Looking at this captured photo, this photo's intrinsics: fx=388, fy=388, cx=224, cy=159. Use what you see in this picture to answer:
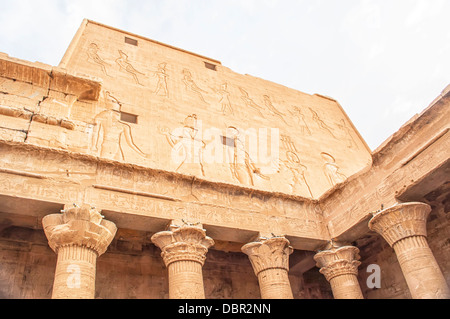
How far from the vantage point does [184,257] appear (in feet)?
21.0

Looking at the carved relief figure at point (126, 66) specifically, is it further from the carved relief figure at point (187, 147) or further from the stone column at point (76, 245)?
the stone column at point (76, 245)

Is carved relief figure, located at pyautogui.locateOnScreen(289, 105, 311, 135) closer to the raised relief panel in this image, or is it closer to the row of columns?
the raised relief panel

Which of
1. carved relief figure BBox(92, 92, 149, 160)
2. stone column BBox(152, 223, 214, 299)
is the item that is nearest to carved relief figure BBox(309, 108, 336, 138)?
carved relief figure BBox(92, 92, 149, 160)

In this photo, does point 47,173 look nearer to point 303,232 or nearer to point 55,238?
point 55,238

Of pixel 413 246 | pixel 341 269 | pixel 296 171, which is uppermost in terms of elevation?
pixel 296 171

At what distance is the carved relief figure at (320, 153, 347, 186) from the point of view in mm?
10088

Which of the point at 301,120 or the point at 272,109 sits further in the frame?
the point at 301,120

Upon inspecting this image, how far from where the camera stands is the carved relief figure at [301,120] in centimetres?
1145

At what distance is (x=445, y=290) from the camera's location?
5.92 metres

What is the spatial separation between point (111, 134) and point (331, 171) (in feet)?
18.9

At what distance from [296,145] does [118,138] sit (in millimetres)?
4972

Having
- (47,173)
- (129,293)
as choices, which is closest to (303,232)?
(129,293)

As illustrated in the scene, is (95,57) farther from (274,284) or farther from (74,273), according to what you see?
(274,284)

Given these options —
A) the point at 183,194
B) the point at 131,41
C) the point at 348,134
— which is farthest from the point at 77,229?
the point at 348,134
